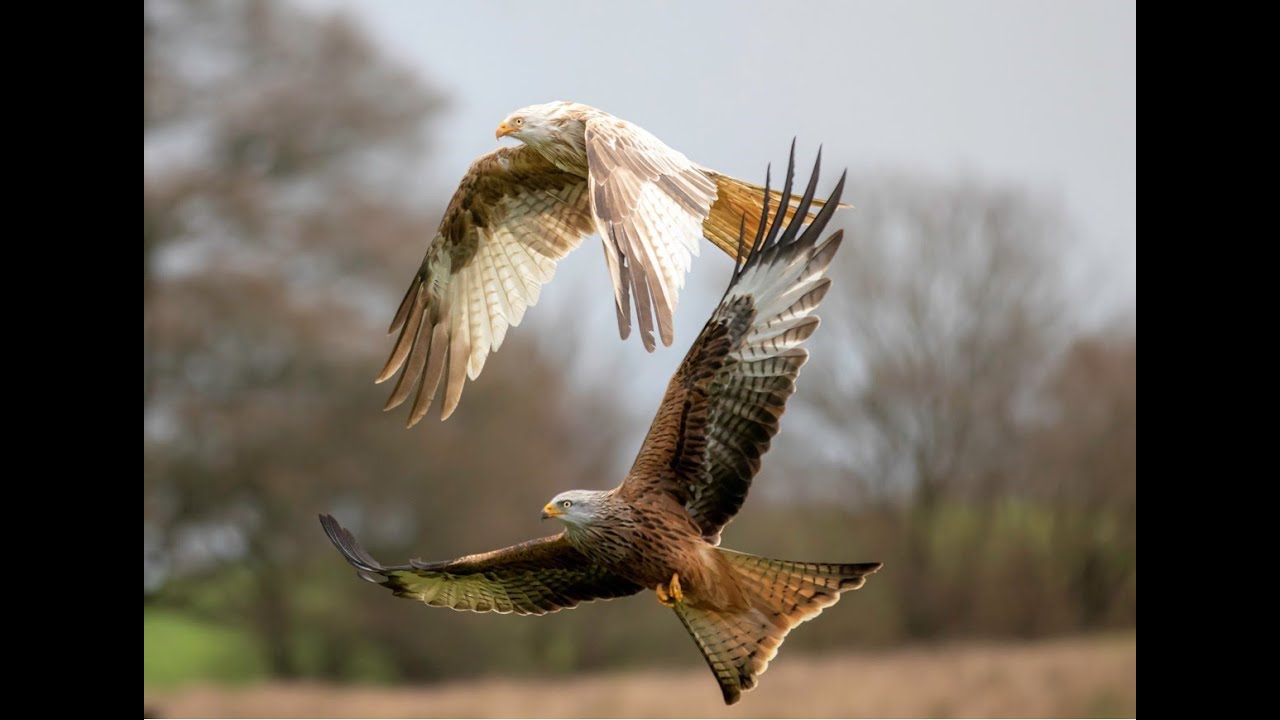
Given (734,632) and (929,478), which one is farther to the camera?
(929,478)

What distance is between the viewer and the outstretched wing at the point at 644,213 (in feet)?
7.45

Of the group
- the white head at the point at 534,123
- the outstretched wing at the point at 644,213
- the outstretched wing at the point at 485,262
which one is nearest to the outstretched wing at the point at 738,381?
the outstretched wing at the point at 644,213

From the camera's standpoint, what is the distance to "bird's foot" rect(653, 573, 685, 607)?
2248 millimetres

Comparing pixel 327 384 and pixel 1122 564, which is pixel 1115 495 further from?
pixel 327 384

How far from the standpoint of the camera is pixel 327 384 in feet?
31.0

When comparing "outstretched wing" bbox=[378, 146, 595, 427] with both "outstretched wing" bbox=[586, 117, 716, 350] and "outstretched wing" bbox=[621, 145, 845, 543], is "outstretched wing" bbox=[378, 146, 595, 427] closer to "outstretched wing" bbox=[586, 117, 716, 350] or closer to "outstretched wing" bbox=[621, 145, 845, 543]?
"outstretched wing" bbox=[586, 117, 716, 350]

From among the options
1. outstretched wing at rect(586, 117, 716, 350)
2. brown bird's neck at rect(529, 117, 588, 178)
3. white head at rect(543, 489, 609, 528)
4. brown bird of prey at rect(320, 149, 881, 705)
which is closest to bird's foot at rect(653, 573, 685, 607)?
brown bird of prey at rect(320, 149, 881, 705)

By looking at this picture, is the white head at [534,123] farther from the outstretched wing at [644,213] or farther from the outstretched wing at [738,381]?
the outstretched wing at [738,381]

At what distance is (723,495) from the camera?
2.30m

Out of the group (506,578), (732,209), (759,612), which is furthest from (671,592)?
(732,209)
